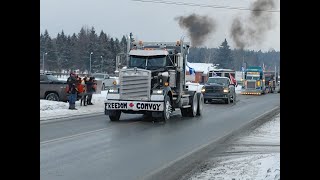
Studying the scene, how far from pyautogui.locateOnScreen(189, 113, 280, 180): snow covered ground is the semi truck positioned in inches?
202

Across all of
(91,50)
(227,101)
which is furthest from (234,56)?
(227,101)

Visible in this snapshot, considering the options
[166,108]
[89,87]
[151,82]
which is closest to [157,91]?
[151,82]

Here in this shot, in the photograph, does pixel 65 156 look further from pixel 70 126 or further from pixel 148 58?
pixel 148 58

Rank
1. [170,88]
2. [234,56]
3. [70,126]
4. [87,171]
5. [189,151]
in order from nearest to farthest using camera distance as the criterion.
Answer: [87,171], [189,151], [70,126], [170,88], [234,56]

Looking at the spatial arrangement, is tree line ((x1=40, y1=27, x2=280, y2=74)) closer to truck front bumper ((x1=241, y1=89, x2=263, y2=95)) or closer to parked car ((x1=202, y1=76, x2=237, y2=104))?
truck front bumper ((x1=241, y1=89, x2=263, y2=95))

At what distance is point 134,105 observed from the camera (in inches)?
661

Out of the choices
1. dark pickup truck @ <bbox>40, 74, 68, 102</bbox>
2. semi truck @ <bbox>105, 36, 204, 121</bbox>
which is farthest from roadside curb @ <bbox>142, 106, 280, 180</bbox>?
dark pickup truck @ <bbox>40, 74, 68, 102</bbox>

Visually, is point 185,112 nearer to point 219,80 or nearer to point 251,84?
point 219,80

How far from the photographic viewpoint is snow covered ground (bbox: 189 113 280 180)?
7.29m

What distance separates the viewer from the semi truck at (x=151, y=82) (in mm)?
16844
